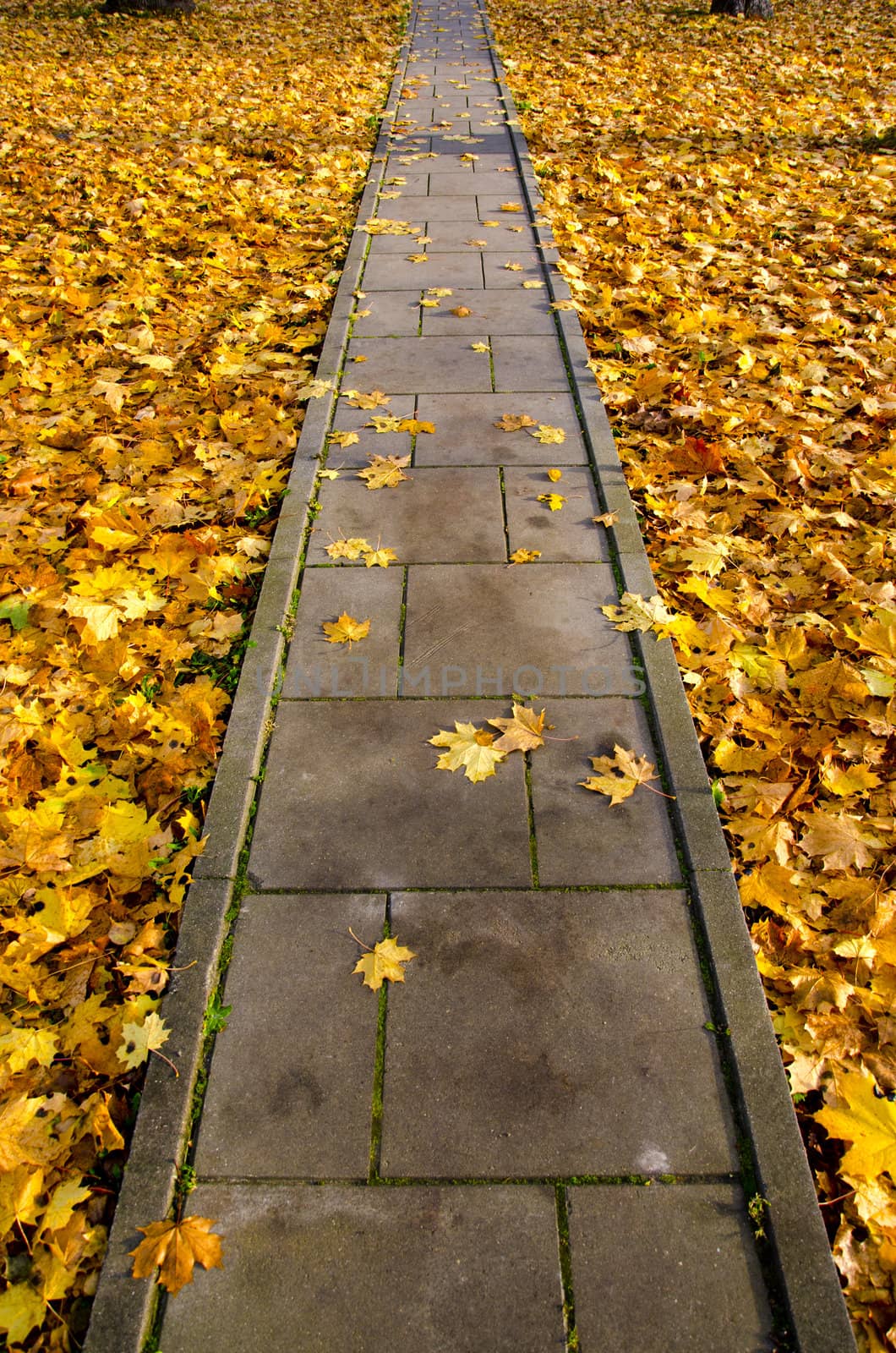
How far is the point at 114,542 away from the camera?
11.1 ft

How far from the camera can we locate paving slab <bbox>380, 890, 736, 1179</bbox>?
1.77m

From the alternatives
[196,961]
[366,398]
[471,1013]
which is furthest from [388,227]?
[471,1013]

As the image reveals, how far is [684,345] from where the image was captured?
476 cm

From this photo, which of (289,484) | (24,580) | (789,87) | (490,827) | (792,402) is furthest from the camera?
(789,87)

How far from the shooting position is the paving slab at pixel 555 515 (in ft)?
11.0

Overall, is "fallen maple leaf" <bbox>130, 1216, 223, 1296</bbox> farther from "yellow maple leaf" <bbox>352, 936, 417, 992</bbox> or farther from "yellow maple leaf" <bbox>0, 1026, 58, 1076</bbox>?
"yellow maple leaf" <bbox>352, 936, 417, 992</bbox>

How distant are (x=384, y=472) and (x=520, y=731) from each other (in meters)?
1.67

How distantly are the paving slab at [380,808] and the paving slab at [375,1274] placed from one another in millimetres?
748

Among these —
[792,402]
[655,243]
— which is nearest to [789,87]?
[655,243]

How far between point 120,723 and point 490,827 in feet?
4.04

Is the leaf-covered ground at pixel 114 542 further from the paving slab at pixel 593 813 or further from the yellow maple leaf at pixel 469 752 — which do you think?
the paving slab at pixel 593 813

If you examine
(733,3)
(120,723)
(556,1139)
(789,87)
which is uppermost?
(733,3)

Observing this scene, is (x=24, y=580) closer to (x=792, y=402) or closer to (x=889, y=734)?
(x=889, y=734)

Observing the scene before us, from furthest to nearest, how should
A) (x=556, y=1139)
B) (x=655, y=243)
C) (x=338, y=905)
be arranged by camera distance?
(x=655, y=243), (x=338, y=905), (x=556, y=1139)
